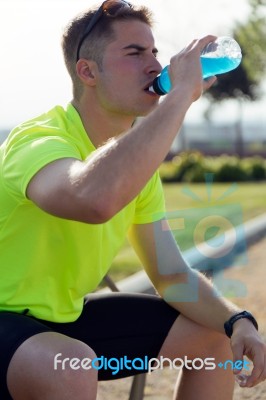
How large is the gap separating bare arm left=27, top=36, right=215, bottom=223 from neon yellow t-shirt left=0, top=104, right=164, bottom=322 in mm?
134

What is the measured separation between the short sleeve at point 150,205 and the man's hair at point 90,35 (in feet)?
1.34

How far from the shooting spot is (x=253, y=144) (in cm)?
5247

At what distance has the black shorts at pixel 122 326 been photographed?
2.58 meters

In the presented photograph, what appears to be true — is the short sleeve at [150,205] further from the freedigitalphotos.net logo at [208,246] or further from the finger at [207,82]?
the finger at [207,82]

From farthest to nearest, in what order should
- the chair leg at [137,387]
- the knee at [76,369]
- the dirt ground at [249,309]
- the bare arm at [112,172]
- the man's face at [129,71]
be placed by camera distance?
the dirt ground at [249,309] → the chair leg at [137,387] → the man's face at [129,71] → the knee at [76,369] → the bare arm at [112,172]

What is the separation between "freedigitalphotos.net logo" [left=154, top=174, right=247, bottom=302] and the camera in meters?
2.79

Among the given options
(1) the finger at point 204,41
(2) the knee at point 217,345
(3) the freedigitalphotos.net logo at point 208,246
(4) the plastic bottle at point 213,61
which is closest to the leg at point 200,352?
(2) the knee at point 217,345

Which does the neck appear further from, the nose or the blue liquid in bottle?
the blue liquid in bottle

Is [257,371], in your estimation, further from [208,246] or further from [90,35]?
[208,246]

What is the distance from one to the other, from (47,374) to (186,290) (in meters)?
0.76

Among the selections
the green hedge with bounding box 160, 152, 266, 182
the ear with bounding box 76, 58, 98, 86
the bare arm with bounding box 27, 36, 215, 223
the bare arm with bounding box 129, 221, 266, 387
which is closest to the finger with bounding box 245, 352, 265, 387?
the bare arm with bounding box 129, 221, 266, 387

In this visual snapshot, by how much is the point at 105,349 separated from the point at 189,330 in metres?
0.29

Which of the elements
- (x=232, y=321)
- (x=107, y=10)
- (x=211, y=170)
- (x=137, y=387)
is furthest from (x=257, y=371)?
(x=211, y=170)

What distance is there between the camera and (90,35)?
104 inches
